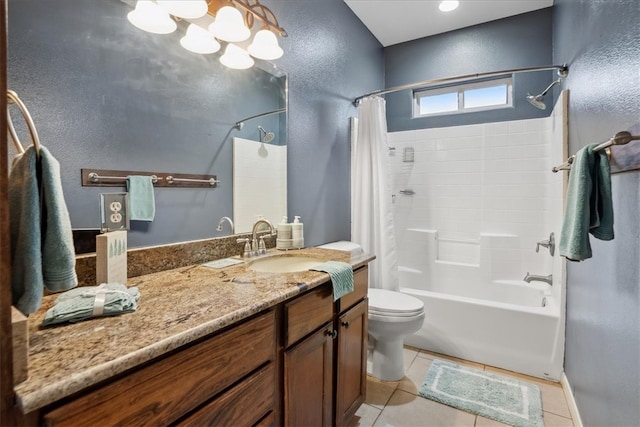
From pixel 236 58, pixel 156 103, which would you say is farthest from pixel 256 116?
pixel 156 103

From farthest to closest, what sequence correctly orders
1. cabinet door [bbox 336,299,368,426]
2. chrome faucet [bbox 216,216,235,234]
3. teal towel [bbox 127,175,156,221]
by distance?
chrome faucet [bbox 216,216,235,234]
cabinet door [bbox 336,299,368,426]
teal towel [bbox 127,175,156,221]

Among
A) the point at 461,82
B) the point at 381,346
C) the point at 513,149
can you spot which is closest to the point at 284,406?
the point at 381,346

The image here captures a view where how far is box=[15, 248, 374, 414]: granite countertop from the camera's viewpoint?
56 cm

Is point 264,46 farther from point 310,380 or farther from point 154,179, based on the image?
point 310,380

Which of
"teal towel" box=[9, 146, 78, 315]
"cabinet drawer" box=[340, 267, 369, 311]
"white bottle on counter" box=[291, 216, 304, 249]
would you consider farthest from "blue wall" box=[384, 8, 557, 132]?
"teal towel" box=[9, 146, 78, 315]

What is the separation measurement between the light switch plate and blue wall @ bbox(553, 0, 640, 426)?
5.61 feet

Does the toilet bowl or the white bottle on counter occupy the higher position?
the white bottle on counter

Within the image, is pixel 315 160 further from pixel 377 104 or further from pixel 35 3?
pixel 35 3

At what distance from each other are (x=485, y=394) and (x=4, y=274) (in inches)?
91.6

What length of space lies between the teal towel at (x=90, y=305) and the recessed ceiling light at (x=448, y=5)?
9.76ft

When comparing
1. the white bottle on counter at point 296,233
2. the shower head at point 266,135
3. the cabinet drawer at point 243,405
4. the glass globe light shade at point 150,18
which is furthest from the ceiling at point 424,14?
the cabinet drawer at point 243,405

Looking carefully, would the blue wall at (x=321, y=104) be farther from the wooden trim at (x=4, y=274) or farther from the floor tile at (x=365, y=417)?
the wooden trim at (x=4, y=274)

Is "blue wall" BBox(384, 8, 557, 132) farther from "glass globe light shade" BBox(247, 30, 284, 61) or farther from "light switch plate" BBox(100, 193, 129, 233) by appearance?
"light switch plate" BBox(100, 193, 129, 233)

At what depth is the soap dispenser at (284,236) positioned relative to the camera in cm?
181
